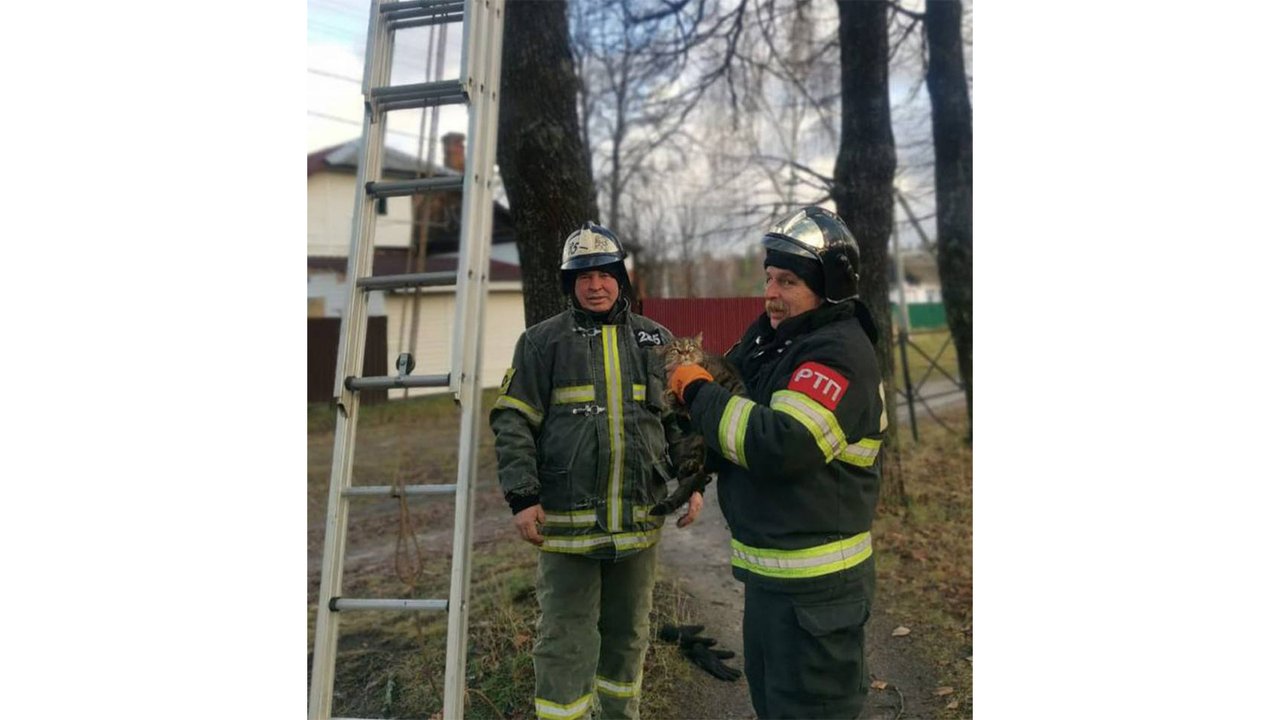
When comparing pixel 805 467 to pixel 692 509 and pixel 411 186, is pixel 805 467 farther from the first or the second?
pixel 411 186

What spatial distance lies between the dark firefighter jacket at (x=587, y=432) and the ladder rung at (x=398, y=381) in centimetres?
39

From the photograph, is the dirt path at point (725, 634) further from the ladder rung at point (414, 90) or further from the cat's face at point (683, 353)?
the ladder rung at point (414, 90)

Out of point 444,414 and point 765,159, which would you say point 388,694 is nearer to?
point 444,414

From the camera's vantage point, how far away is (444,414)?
5.30m

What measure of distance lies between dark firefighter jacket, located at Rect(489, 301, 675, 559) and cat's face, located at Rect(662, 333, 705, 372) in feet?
0.65

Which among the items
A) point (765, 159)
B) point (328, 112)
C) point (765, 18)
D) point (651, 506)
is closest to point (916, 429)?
point (765, 159)

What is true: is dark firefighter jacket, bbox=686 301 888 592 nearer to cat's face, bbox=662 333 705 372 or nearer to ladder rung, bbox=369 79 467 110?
cat's face, bbox=662 333 705 372

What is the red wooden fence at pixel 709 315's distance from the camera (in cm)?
342

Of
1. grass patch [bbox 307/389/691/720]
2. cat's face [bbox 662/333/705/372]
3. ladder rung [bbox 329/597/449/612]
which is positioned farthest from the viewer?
grass patch [bbox 307/389/691/720]

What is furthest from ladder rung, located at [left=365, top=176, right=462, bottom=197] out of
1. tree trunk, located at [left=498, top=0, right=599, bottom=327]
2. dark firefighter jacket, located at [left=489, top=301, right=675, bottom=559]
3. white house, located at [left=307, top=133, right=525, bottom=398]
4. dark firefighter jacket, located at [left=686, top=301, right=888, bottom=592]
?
dark firefighter jacket, located at [left=686, top=301, right=888, bottom=592]

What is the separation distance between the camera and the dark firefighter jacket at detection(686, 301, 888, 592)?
2.22m

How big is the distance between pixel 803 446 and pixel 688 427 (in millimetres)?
728

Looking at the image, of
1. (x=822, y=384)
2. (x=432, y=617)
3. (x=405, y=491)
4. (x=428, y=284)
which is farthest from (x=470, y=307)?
(x=432, y=617)

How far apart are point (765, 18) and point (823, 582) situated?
13.1ft
